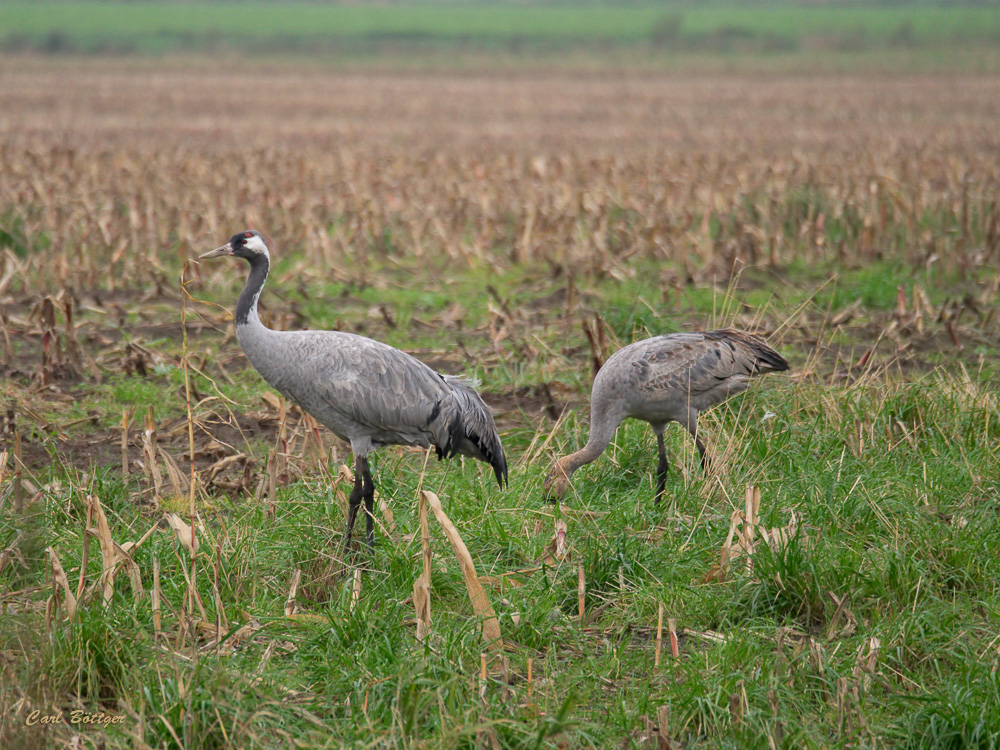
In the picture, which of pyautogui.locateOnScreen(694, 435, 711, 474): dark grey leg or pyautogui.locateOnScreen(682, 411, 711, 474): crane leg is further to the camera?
pyautogui.locateOnScreen(682, 411, 711, 474): crane leg

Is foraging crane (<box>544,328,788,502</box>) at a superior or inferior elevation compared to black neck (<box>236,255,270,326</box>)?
inferior

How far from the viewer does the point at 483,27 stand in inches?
2682

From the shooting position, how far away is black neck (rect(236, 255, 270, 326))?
15.6 feet

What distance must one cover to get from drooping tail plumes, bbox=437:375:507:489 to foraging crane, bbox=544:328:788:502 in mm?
265

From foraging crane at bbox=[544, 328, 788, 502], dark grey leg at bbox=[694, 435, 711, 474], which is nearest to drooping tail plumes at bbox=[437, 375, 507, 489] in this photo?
foraging crane at bbox=[544, 328, 788, 502]

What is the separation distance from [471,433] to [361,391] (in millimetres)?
577

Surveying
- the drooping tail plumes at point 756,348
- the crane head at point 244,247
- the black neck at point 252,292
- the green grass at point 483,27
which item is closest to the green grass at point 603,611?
the drooping tail plumes at point 756,348

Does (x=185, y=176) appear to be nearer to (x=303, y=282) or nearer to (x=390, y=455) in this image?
(x=303, y=282)

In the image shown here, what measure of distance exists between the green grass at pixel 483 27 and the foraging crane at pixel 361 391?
1783 inches

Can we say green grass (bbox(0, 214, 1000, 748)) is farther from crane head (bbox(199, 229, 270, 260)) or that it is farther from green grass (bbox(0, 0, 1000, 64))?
green grass (bbox(0, 0, 1000, 64))

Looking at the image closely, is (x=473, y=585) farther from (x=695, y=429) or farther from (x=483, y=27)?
(x=483, y=27)

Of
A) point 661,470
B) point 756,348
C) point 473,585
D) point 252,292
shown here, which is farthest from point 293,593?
point 756,348

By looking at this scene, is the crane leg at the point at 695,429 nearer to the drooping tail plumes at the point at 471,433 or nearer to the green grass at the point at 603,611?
the green grass at the point at 603,611

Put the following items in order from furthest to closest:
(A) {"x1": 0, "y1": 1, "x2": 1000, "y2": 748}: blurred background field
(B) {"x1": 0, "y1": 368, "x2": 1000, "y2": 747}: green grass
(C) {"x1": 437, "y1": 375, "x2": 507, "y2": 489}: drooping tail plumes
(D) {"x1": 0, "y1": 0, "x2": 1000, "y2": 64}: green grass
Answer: (D) {"x1": 0, "y1": 0, "x2": 1000, "y2": 64}: green grass
(C) {"x1": 437, "y1": 375, "x2": 507, "y2": 489}: drooping tail plumes
(A) {"x1": 0, "y1": 1, "x2": 1000, "y2": 748}: blurred background field
(B) {"x1": 0, "y1": 368, "x2": 1000, "y2": 747}: green grass
